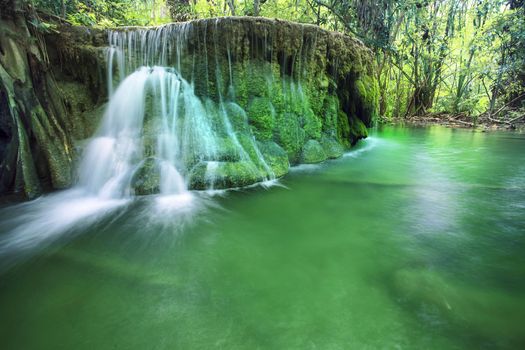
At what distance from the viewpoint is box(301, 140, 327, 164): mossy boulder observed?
7.28 m

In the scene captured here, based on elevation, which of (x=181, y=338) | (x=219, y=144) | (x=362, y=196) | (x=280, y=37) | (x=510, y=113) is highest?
(x=280, y=37)

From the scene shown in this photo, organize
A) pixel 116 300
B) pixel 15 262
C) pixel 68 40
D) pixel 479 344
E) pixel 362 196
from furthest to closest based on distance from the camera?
1. pixel 68 40
2. pixel 362 196
3. pixel 15 262
4. pixel 116 300
5. pixel 479 344

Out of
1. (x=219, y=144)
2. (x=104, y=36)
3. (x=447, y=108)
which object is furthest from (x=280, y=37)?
(x=447, y=108)

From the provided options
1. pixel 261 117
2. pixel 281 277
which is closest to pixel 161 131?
pixel 261 117

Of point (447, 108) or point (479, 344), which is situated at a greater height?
point (447, 108)

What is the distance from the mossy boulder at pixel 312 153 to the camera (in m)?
7.28

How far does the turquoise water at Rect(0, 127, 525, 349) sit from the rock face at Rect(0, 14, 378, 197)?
0.93 metres

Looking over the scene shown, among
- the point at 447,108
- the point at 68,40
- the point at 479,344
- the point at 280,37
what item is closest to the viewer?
the point at 479,344

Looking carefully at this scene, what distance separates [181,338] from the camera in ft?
6.54

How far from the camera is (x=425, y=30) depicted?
1911 centimetres

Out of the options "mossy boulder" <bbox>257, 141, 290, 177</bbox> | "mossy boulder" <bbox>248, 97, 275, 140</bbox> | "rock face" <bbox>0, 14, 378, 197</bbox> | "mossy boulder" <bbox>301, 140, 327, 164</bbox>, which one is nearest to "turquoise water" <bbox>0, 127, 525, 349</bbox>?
"rock face" <bbox>0, 14, 378, 197</bbox>

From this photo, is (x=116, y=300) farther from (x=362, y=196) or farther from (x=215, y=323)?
(x=362, y=196)

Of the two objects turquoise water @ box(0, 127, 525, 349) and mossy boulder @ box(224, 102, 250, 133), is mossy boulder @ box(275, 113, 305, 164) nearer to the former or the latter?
mossy boulder @ box(224, 102, 250, 133)

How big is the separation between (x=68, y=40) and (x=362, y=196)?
6353 mm
